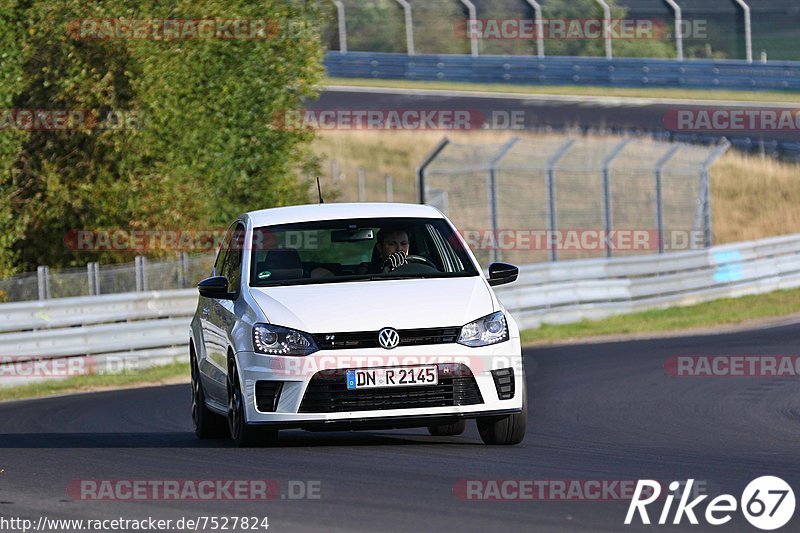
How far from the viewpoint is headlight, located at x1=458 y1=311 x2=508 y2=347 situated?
988 centimetres

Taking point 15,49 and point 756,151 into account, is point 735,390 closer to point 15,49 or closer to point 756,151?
point 15,49

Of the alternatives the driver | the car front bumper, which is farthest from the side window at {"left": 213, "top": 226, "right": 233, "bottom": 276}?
the car front bumper

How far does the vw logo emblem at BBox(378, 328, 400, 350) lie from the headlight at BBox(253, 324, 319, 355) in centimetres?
40

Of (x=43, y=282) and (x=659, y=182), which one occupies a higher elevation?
(x=43, y=282)

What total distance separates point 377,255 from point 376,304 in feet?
4.05

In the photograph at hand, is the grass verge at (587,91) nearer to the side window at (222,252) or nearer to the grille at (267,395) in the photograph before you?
the side window at (222,252)

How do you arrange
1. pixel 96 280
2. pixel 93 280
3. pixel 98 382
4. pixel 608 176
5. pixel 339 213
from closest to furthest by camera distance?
1. pixel 339 213
2. pixel 98 382
3. pixel 96 280
4. pixel 93 280
5. pixel 608 176

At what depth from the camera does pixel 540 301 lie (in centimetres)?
A: 2534

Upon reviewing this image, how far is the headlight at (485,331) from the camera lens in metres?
9.88

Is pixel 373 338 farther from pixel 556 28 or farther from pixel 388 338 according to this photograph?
pixel 556 28

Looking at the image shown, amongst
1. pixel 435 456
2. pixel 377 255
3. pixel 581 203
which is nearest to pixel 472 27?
pixel 581 203

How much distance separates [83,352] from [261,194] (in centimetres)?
993

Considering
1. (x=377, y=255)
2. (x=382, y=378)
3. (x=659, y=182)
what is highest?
(x=377, y=255)

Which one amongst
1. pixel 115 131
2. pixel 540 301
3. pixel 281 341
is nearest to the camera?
pixel 281 341
